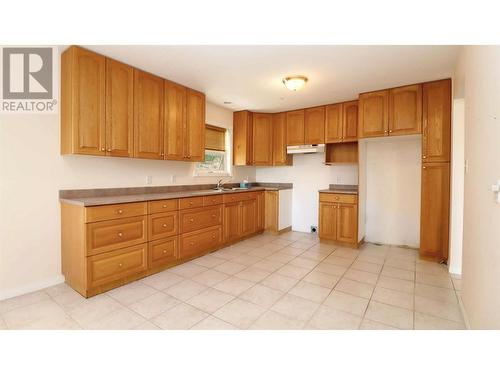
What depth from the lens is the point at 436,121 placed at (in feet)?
10.5

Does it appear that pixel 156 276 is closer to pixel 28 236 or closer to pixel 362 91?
pixel 28 236

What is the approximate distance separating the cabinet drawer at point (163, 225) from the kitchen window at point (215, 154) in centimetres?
130

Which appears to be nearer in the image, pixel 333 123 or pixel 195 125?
pixel 195 125

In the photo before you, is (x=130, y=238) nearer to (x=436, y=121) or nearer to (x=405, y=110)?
(x=405, y=110)

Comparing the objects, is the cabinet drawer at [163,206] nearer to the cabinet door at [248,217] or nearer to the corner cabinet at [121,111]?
the corner cabinet at [121,111]

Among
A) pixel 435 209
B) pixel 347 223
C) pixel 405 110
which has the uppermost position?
pixel 405 110

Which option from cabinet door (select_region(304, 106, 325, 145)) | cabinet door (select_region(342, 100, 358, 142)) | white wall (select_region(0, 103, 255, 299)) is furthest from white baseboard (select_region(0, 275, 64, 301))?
cabinet door (select_region(342, 100, 358, 142))

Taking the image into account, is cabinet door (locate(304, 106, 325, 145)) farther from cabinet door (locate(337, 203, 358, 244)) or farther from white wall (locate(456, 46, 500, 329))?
white wall (locate(456, 46, 500, 329))

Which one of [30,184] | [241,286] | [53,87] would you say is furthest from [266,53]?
[30,184]

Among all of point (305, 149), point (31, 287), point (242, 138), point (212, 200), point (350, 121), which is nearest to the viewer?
point (31, 287)

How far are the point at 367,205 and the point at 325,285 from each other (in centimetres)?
222

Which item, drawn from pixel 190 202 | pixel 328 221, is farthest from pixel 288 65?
pixel 328 221

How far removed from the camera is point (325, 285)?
259 centimetres

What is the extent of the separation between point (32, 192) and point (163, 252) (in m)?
1.42
